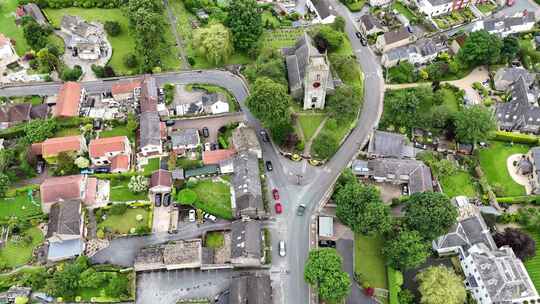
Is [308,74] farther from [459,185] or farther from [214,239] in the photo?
[214,239]

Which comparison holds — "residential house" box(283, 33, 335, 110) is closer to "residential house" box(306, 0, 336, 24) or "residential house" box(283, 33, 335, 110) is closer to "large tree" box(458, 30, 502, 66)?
"residential house" box(306, 0, 336, 24)

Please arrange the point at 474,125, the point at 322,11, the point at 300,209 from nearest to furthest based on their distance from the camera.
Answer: the point at 300,209
the point at 474,125
the point at 322,11

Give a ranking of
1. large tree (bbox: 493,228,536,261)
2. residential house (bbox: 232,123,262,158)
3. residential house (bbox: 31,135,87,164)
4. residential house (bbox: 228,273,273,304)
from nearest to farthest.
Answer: residential house (bbox: 228,273,273,304) → large tree (bbox: 493,228,536,261) → residential house (bbox: 31,135,87,164) → residential house (bbox: 232,123,262,158)

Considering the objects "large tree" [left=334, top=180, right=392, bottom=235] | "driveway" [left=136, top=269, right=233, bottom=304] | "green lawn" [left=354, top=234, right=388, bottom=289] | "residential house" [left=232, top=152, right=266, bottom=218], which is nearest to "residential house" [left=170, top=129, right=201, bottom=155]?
"residential house" [left=232, top=152, right=266, bottom=218]

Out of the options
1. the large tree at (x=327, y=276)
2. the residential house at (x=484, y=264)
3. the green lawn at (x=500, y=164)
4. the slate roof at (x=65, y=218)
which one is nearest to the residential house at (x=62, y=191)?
the slate roof at (x=65, y=218)

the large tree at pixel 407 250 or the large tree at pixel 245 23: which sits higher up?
the large tree at pixel 245 23

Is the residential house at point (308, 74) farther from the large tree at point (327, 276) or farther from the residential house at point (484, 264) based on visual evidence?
the residential house at point (484, 264)

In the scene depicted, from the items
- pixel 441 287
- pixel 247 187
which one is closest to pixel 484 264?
pixel 441 287
